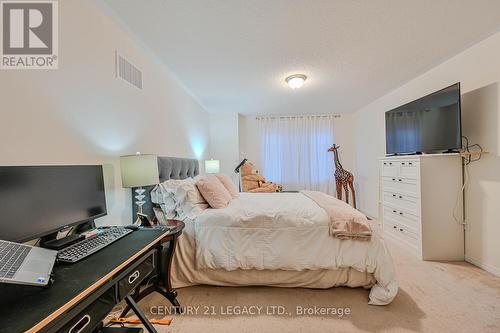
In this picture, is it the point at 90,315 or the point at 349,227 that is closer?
the point at 90,315

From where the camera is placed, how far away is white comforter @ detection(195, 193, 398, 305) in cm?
179

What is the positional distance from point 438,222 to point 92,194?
3286 millimetres

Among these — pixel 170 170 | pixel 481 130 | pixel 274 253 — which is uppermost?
pixel 481 130

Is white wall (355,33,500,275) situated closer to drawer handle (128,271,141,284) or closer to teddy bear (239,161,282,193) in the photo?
teddy bear (239,161,282,193)

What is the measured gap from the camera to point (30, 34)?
1.33 metres

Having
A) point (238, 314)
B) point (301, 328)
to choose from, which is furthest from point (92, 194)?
point (301, 328)

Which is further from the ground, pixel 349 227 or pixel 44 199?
pixel 44 199

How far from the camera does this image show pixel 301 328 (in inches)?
59.3

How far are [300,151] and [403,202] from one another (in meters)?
2.59

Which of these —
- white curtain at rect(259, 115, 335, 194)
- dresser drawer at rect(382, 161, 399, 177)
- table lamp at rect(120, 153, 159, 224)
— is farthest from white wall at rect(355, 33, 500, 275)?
table lamp at rect(120, 153, 159, 224)

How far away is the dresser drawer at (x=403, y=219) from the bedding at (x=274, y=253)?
108 centimetres

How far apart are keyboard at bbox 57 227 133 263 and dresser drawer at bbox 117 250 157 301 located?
0.20 metres

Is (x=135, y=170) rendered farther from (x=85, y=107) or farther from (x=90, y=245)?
(x=90, y=245)

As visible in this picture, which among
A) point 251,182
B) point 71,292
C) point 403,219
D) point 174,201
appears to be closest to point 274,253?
point 174,201
